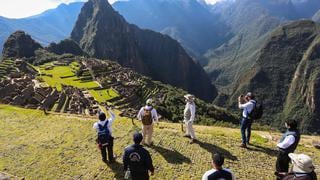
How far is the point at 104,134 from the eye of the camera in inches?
487

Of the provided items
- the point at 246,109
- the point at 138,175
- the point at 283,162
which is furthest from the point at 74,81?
the point at 138,175

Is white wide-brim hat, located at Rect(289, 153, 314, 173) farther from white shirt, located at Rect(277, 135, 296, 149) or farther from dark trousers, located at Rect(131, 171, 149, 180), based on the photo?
dark trousers, located at Rect(131, 171, 149, 180)

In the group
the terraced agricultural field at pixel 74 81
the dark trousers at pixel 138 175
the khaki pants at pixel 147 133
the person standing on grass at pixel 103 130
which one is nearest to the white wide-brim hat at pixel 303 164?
the dark trousers at pixel 138 175

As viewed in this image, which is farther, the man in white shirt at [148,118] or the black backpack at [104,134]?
the man in white shirt at [148,118]

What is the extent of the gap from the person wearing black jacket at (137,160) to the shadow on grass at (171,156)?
4.19 m

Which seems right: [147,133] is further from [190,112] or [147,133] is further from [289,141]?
[289,141]

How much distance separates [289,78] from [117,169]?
16709cm

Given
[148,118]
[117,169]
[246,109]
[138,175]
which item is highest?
[246,109]

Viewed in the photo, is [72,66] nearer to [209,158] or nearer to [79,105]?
[79,105]

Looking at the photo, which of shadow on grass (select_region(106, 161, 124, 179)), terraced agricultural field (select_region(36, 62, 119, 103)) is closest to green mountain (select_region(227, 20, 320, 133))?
terraced agricultural field (select_region(36, 62, 119, 103))

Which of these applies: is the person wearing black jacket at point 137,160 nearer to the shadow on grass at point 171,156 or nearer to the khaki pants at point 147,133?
the shadow on grass at point 171,156

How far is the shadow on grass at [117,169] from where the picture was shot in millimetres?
12195

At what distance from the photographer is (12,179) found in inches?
479

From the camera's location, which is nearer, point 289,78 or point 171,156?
point 171,156
